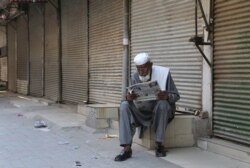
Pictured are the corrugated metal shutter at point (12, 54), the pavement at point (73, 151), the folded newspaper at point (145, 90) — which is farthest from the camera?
the corrugated metal shutter at point (12, 54)

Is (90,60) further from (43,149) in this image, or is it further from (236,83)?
(236,83)

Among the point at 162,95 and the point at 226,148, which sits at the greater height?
the point at 162,95

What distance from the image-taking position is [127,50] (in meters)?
10.3

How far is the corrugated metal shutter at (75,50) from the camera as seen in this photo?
521 inches

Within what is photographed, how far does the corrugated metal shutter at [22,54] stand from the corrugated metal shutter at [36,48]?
994 mm

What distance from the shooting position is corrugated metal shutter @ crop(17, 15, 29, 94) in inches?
831

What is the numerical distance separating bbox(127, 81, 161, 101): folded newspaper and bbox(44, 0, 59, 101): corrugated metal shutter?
31.8 ft

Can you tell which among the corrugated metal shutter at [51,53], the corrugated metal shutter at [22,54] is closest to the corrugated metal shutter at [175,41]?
the corrugated metal shutter at [51,53]

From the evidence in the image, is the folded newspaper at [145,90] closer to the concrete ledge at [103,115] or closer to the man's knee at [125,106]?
the man's knee at [125,106]

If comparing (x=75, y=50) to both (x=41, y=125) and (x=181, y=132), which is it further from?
(x=181, y=132)

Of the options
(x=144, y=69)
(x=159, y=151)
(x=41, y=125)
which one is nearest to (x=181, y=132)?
(x=159, y=151)

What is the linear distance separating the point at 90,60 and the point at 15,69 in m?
11.8

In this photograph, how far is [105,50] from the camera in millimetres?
11727

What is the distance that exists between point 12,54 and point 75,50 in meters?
11.5
